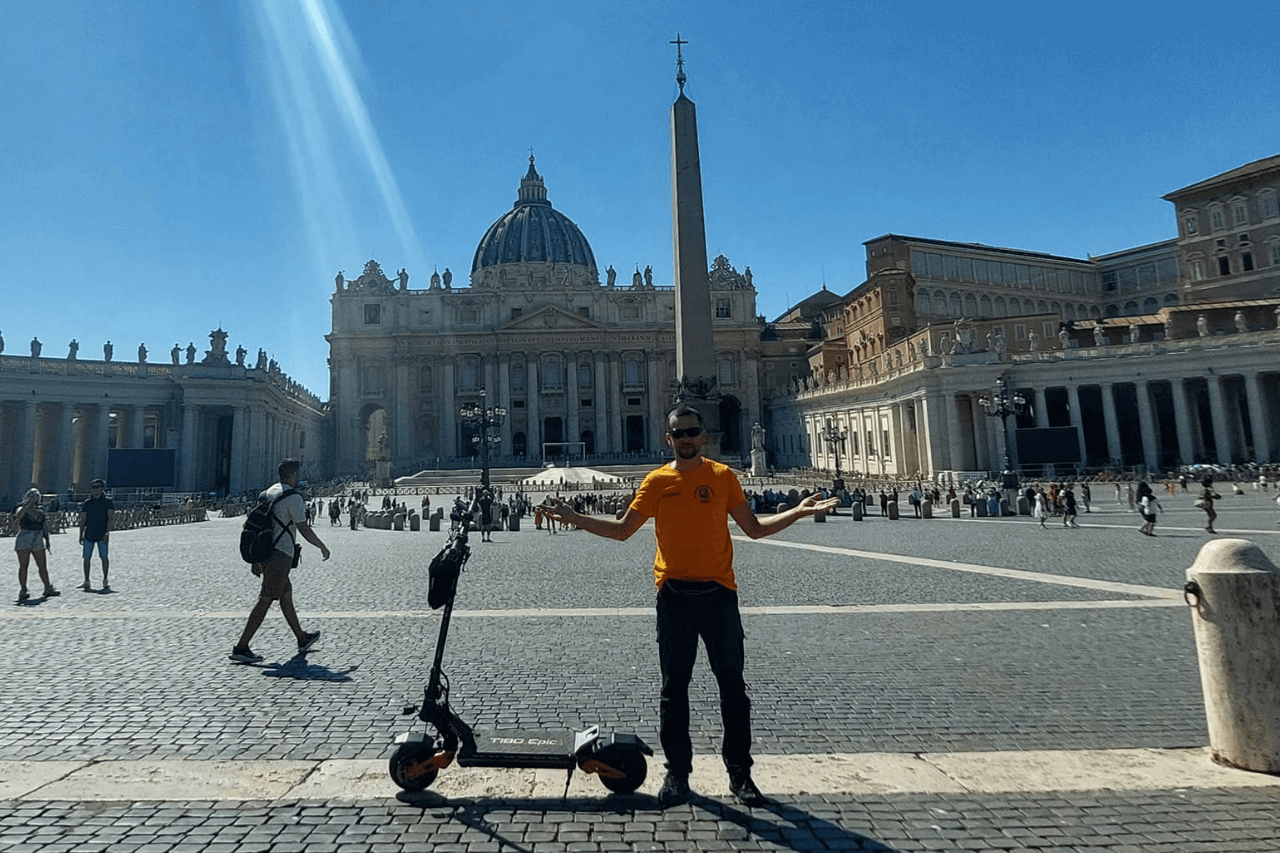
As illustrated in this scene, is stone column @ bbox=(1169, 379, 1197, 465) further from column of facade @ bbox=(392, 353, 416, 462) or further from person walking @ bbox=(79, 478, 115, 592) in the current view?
column of facade @ bbox=(392, 353, 416, 462)

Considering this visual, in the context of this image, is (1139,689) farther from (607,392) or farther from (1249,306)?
(607,392)

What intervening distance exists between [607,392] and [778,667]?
64.7 m

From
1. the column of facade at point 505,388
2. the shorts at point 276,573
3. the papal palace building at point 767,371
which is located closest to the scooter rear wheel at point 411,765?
the shorts at point 276,573

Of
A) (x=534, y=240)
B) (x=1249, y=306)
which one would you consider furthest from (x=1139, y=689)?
(x=534, y=240)

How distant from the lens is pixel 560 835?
288 centimetres

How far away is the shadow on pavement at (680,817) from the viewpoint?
9.14 ft

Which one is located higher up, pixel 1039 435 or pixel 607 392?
pixel 607 392

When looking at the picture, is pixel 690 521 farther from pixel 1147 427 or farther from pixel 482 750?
pixel 1147 427

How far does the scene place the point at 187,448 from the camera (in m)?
44.8

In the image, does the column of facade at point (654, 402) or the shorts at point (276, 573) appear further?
the column of facade at point (654, 402)

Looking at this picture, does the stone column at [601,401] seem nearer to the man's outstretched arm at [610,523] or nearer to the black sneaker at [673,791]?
the man's outstretched arm at [610,523]

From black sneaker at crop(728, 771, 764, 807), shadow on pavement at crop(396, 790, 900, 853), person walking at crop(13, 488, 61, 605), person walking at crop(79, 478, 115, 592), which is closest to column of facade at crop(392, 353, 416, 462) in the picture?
person walking at crop(79, 478, 115, 592)

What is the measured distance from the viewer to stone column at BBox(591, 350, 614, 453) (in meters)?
69.2

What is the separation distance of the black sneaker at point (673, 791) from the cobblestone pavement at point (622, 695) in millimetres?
78
